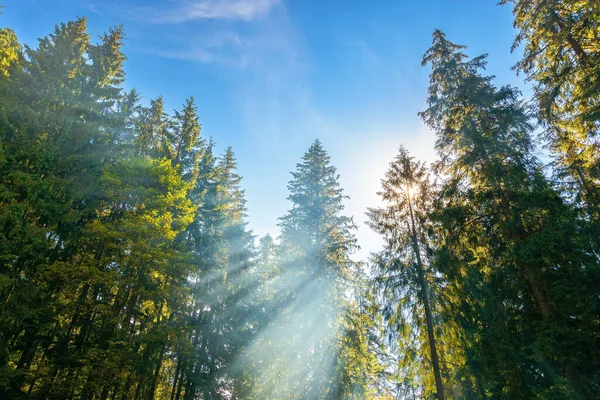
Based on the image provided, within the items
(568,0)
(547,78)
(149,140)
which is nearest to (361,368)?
(547,78)

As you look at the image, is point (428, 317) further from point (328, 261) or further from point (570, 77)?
point (570, 77)

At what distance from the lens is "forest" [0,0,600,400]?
30.3 feet

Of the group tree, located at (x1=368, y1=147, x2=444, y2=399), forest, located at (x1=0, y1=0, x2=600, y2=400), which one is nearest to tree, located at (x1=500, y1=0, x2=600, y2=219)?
forest, located at (x1=0, y1=0, x2=600, y2=400)

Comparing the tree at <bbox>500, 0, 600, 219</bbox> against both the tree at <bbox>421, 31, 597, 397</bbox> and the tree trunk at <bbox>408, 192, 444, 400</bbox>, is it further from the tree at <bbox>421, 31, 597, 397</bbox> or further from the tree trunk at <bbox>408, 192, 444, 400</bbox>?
the tree trunk at <bbox>408, 192, 444, 400</bbox>

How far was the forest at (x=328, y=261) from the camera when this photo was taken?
925 centimetres

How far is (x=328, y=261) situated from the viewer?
1819 centimetres

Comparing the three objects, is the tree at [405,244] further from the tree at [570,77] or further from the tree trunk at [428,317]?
the tree at [570,77]

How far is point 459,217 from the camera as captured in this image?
39.0ft

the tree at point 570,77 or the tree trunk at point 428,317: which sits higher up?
the tree at point 570,77

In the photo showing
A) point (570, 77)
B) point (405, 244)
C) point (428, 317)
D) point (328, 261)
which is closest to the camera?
point (570, 77)

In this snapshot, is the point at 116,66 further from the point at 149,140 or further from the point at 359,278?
the point at 359,278

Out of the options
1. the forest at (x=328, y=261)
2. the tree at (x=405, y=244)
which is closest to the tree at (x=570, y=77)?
the forest at (x=328, y=261)

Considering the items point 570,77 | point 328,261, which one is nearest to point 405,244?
point 328,261

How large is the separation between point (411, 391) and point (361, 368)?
4361 millimetres
